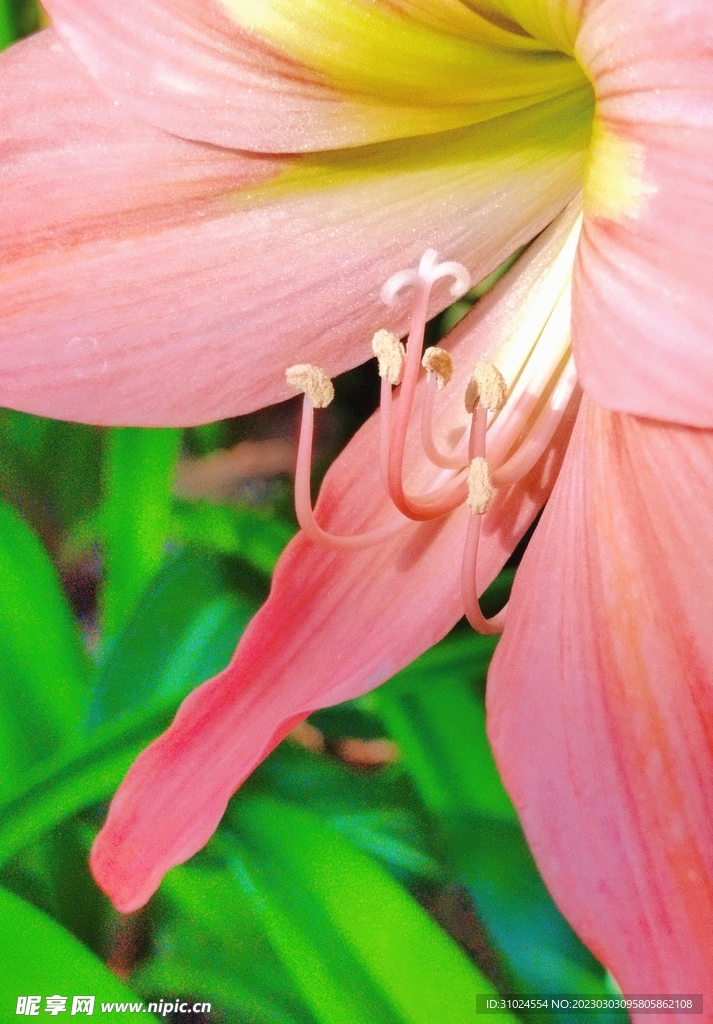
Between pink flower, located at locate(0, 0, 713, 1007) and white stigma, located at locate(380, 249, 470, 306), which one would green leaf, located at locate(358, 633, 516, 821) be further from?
white stigma, located at locate(380, 249, 470, 306)

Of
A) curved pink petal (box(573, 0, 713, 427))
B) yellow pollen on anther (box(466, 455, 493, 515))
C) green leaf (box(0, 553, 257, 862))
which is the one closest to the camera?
curved pink petal (box(573, 0, 713, 427))

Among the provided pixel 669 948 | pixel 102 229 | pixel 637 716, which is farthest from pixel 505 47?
pixel 669 948

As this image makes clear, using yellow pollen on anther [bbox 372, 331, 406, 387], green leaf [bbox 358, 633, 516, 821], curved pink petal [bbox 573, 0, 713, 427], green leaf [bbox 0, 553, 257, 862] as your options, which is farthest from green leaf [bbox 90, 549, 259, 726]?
curved pink petal [bbox 573, 0, 713, 427]

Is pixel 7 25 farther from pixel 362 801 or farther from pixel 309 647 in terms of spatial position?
pixel 362 801

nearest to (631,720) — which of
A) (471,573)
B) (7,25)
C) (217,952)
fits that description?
(471,573)

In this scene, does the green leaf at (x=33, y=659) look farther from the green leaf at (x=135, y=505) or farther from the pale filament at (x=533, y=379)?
the pale filament at (x=533, y=379)

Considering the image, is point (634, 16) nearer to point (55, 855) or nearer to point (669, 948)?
point (669, 948)

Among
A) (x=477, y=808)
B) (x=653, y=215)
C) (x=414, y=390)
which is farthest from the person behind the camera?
(x=477, y=808)
